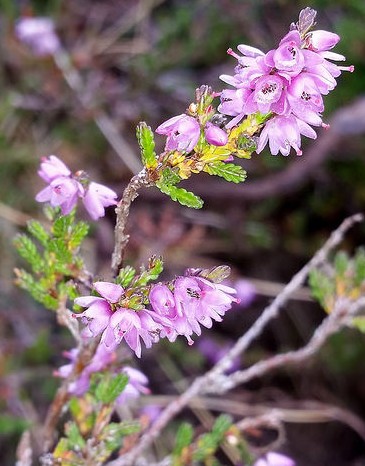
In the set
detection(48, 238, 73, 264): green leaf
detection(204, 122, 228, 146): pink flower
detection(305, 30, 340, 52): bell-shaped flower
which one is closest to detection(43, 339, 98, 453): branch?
detection(48, 238, 73, 264): green leaf

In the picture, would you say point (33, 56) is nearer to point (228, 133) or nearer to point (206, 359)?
point (206, 359)

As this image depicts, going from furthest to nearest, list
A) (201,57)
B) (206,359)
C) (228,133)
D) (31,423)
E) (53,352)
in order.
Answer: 1. (201,57)
2. (206,359)
3. (53,352)
4. (31,423)
5. (228,133)

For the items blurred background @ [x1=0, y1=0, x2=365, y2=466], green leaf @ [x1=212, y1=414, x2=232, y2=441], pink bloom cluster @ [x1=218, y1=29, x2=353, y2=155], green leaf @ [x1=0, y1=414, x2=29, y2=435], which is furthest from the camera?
blurred background @ [x1=0, y1=0, x2=365, y2=466]

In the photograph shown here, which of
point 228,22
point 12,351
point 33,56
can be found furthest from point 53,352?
point 228,22

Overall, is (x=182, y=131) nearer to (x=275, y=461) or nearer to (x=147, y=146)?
(x=147, y=146)

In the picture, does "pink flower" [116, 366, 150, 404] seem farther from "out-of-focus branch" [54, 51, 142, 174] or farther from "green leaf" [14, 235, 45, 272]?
"out-of-focus branch" [54, 51, 142, 174]

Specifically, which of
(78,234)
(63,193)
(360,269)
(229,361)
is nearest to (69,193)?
(63,193)
